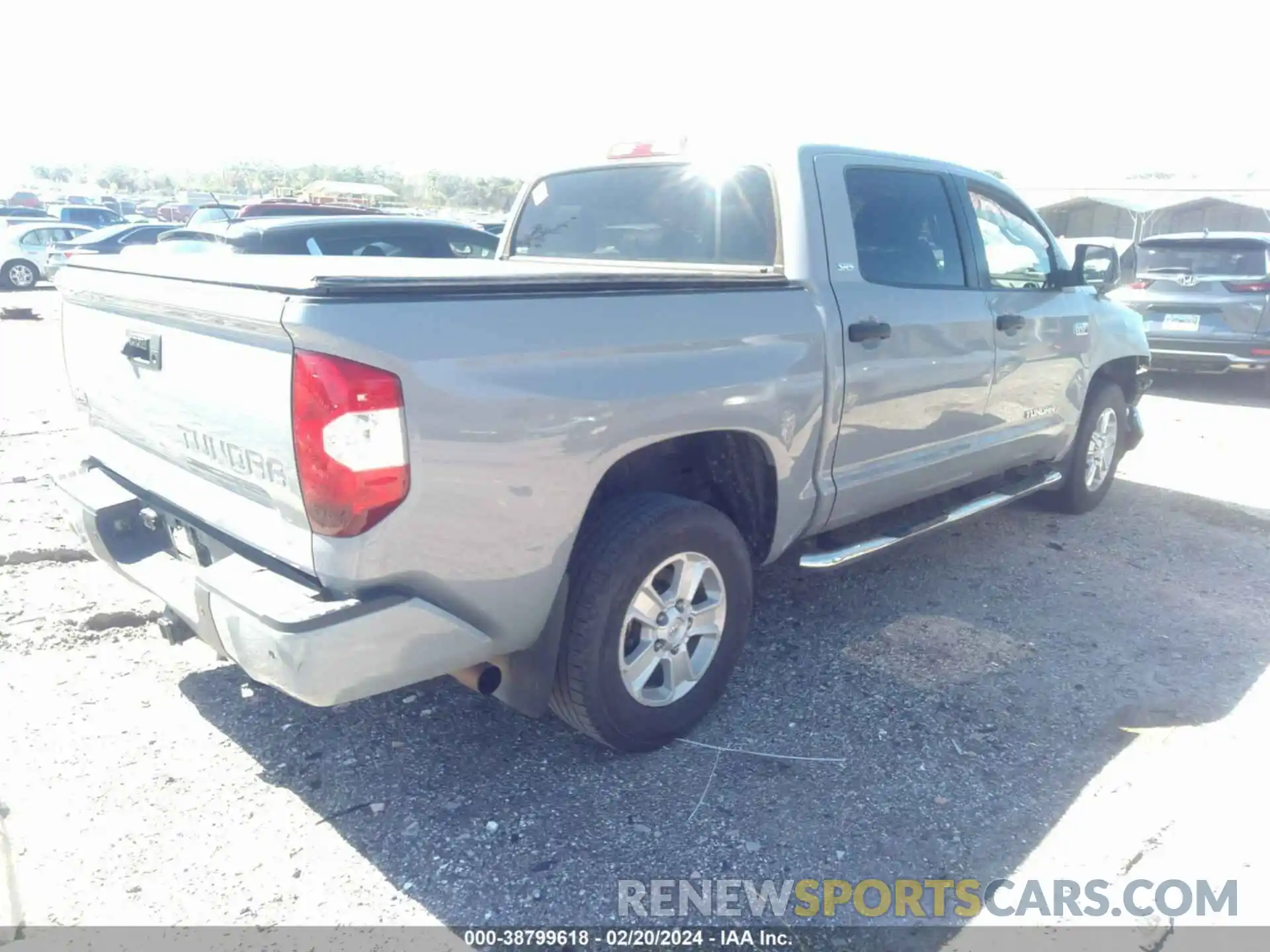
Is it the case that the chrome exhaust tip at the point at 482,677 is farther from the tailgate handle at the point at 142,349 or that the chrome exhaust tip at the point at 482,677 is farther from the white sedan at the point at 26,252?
the white sedan at the point at 26,252

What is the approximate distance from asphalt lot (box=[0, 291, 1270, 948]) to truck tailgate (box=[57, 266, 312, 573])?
58 centimetres

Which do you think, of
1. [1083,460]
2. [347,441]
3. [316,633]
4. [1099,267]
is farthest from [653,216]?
[1083,460]

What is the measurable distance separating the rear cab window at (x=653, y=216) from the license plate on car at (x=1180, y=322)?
7.70 m

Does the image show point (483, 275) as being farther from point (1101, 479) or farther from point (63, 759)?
point (1101, 479)

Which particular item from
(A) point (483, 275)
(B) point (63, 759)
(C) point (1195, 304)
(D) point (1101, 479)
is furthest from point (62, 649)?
(C) point (1195, 304)

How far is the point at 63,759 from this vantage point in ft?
10.3

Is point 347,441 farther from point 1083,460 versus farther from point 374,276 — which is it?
point 1083,460

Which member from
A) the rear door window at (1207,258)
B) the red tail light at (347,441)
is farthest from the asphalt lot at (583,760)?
the rear door window at (1207,258)

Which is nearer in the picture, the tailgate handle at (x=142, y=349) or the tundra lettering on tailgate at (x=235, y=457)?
the tundra lettering on tailgate at (x=235, y=457)

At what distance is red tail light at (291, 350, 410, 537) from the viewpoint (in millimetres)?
2305

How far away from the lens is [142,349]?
9.46 feet

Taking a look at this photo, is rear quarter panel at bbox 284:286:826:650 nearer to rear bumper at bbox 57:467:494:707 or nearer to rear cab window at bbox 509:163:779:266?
rear bumper at bbox 57:467:494:707

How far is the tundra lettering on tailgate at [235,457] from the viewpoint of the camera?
8.14 feet

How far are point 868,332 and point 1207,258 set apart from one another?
8131mm
